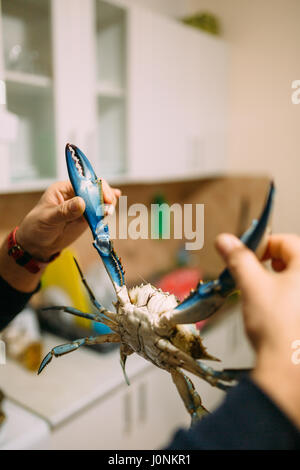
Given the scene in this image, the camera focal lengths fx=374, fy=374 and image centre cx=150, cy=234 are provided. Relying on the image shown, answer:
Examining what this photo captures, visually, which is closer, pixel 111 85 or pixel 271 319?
pixel 271 319

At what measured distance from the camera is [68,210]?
0.41 meters

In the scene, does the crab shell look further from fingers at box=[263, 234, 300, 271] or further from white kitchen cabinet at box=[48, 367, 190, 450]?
white kitchen cabinet at box=[48, 367, 190, 450]

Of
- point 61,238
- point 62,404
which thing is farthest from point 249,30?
point 62,404

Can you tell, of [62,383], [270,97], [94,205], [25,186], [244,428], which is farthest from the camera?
[62,383]

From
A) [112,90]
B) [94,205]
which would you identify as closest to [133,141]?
[112,90]

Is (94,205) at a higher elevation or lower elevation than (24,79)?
lower

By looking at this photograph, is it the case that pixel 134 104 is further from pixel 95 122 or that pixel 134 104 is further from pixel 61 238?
pixel 61 238

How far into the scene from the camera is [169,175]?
1425 millimetres

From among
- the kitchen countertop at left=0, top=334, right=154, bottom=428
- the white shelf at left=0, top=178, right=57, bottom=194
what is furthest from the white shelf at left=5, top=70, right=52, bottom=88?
the kitchen countertop at left=0, top=334, right=154, bottom=428

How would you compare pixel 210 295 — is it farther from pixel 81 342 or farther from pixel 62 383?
pixel 62 383

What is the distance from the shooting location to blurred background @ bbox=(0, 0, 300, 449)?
2.05 feet

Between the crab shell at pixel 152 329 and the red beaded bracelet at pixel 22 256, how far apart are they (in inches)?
9.3

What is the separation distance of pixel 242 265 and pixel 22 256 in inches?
15.4

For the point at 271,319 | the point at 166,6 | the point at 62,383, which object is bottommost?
the point at 62,383
